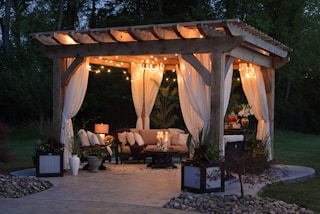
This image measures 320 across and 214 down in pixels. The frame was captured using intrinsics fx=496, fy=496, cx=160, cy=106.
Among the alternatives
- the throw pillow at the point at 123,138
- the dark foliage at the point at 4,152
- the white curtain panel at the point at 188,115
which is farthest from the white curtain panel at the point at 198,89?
the dark foliage at the point at 4,152

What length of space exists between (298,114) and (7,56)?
647 inches

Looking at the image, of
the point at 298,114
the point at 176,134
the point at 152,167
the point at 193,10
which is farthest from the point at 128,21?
the point at 298,114

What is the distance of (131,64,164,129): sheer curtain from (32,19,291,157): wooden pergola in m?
1.70

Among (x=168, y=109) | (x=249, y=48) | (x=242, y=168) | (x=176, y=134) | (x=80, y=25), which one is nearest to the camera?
(x=242, y=168)

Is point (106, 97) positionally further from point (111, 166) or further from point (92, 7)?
point (111, 166)

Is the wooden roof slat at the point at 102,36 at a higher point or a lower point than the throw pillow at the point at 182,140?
higher

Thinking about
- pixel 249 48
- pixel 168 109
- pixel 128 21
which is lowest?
pixel 168 109

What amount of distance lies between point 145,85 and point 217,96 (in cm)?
449

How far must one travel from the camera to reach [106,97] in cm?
2144

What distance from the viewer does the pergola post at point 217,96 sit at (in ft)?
29.1

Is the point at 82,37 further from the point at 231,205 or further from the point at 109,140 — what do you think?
the point at 231,205

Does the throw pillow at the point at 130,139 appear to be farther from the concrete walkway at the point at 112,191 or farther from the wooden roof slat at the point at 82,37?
the wooden roof slat at the point at 82,37

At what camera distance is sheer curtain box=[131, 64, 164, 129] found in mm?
13062

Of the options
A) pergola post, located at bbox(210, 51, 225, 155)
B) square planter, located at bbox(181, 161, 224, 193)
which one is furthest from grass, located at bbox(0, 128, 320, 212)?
pergola post, located at bbox(210, 51, 225, 155)
